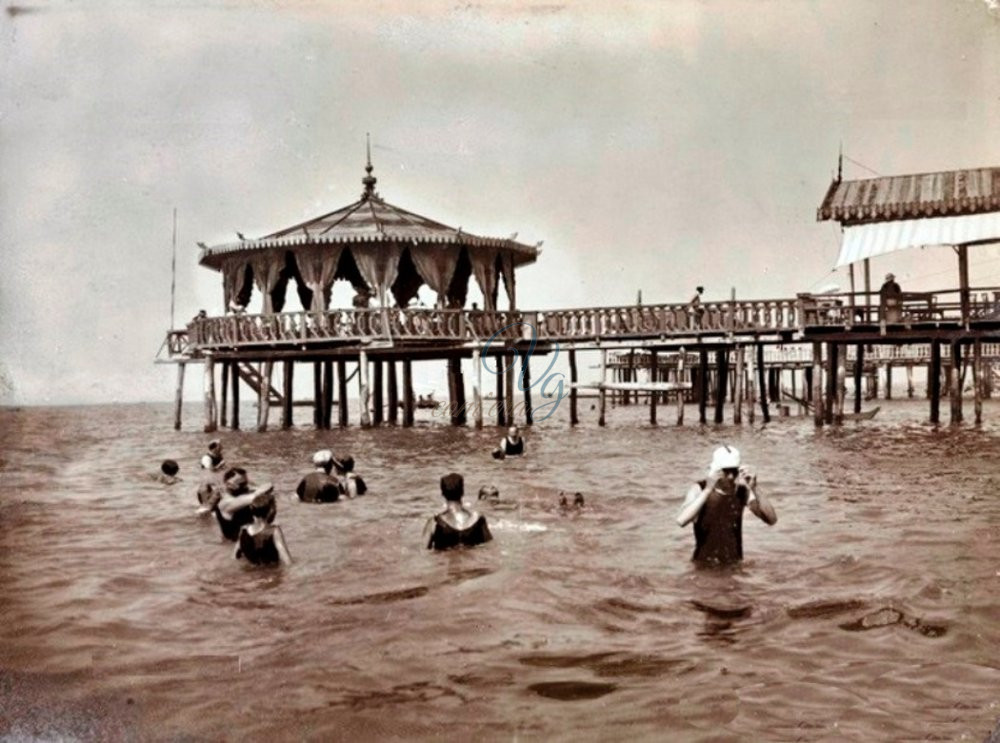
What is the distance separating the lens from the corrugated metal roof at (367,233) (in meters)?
31.0

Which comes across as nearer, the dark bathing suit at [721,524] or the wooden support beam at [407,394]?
the dark bathing suit at [721,524]

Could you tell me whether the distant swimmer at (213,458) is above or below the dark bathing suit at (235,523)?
above

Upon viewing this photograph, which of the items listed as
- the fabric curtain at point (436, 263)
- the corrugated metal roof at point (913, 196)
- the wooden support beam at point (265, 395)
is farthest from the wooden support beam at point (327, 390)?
the corrugated metal roof at point (913, 196)

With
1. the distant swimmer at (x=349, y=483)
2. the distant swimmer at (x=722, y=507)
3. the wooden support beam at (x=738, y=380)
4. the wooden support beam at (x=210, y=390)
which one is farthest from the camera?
the wooden support beam at (x=210, y=390)

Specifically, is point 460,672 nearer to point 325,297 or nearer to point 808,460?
point 808,460

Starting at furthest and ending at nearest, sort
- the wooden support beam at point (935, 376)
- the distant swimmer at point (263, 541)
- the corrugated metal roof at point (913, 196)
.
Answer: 1. the wooden support beam at point (935, 376)
2. the corrugated metal roof at point (913, 196)
3. the distant swimmer at point (263, 541)

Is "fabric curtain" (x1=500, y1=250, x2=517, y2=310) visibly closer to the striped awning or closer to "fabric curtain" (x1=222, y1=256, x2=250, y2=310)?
"fabric curtain" (x1=222, y1=256, x2=250, y2=310)

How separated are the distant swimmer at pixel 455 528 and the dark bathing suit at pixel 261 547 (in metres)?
1.64

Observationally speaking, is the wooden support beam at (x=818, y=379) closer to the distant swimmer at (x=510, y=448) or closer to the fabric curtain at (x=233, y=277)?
the distant swimmer at (x=510, y=448)

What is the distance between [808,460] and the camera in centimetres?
2102

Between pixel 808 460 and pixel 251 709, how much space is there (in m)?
17.0

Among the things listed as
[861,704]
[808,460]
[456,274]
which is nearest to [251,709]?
[861,704]

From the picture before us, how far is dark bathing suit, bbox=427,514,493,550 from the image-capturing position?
416 inches

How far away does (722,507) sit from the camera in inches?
348
